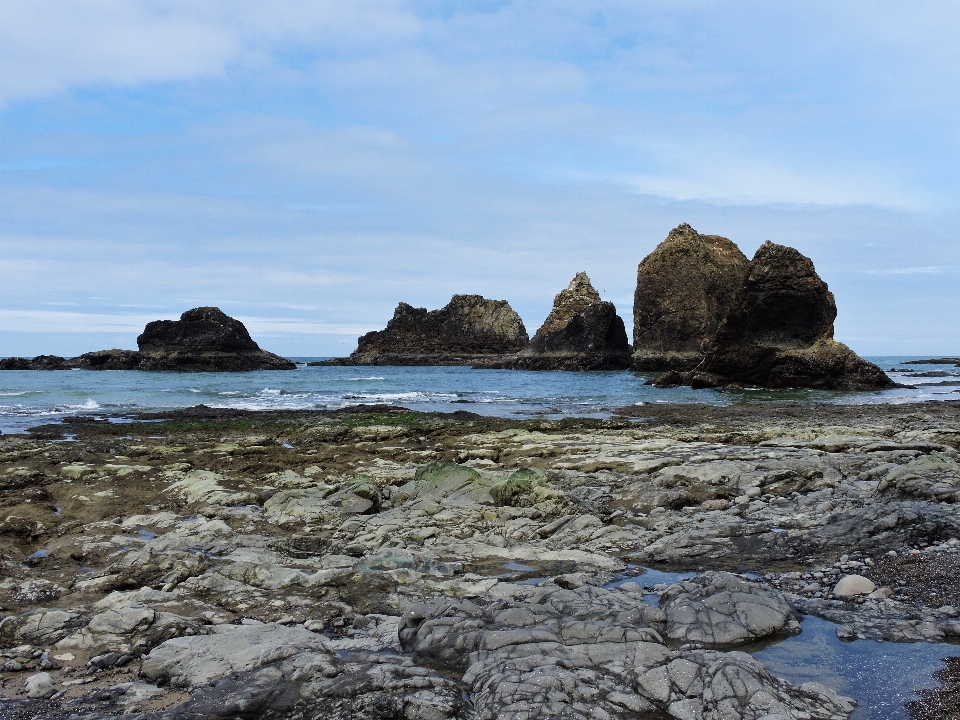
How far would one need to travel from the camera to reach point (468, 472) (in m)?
9.55

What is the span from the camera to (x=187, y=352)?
77.8m

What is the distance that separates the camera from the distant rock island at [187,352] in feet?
254

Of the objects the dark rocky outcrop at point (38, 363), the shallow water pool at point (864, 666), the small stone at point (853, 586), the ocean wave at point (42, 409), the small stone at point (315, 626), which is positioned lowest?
the small stone at point (315, 626)

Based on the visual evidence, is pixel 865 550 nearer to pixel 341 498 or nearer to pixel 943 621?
pixel 943 621

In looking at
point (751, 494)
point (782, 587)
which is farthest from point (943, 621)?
point (751, 494)

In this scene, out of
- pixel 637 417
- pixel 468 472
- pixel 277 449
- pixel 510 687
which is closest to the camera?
pixel 510 687

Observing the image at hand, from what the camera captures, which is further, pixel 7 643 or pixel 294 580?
pixel 294 580

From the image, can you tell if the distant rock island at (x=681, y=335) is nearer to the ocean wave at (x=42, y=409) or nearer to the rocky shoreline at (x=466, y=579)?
the rocky shoreline at (x=466, y=579)

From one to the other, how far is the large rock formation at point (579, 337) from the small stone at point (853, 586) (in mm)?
71396

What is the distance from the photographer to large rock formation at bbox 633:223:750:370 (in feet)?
218

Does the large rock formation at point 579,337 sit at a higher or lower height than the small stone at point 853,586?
higher

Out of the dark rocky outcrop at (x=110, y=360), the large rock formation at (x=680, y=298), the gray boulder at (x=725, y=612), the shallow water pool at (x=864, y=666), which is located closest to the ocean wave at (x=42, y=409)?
the gray boulder at (x=725, y=612)

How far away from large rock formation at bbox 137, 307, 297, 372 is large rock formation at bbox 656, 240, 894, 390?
2111 inches

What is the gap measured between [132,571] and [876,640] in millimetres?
5824
